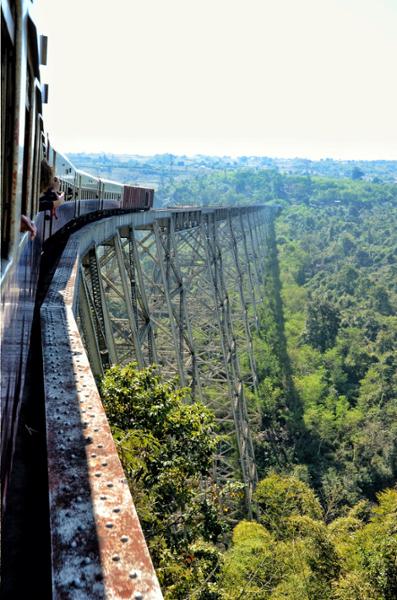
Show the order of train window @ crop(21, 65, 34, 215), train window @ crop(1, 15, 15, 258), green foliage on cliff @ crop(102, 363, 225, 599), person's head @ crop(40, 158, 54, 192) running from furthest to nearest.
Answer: green foliage on cliff @ crop(102, 363, 225, 599), person's head @ crop(40, 158, 54, 192), train window @ crop(21, 65, 34, 215), train window @ crop(1, 15, 15, 258)

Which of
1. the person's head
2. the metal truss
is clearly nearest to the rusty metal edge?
the person's head

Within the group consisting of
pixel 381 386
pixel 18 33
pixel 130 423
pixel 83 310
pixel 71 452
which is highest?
pixel 18 33

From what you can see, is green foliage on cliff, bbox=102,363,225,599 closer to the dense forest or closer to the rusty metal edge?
the dense forest

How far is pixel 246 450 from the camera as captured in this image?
20016 millimetres

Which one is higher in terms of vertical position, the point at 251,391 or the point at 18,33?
the point at 18,33

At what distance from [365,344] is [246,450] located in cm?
2363

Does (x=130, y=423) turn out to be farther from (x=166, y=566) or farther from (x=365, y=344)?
(x=365, y=344)

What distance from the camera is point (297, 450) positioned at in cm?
2861

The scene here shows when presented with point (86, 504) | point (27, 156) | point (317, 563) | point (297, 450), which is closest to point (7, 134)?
point (27, 156)

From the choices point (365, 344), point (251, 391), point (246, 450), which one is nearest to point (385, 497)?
point (246, 450)

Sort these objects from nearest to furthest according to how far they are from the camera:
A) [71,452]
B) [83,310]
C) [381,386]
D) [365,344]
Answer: [71,452] < [83,310] < [381,386] < [365,344]

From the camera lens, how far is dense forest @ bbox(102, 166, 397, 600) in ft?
17.3

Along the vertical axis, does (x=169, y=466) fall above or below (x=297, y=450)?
above

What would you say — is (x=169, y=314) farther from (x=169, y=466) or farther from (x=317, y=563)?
(x=169, y=466)
